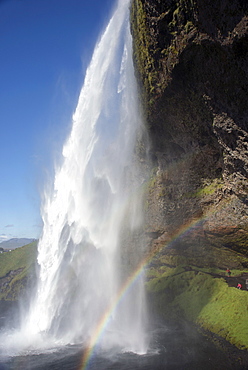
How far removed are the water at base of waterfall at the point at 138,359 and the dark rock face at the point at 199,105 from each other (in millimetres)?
8273

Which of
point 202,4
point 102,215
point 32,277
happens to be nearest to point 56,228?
point 102,215

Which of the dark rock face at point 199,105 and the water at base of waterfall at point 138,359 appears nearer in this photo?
the dark rock face at point 199,105

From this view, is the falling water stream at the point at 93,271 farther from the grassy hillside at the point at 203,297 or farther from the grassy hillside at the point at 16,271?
the grassy hillside at the point at 16,271

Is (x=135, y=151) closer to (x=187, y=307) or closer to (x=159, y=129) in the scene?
(x=159, y=129)

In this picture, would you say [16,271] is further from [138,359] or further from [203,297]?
[138,359]

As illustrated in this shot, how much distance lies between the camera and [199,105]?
1560 centimetres

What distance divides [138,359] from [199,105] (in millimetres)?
17842

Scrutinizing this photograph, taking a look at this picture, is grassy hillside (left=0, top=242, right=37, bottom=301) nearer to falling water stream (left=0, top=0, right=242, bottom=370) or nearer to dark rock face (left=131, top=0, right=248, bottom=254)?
falling water stream (left=0, top=0, right=242, bottom=370)

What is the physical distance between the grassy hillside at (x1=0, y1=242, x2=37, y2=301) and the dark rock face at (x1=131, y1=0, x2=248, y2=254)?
72910 millimetres

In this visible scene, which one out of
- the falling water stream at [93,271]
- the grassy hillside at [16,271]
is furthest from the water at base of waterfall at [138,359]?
the grassy hillside at [16,271]

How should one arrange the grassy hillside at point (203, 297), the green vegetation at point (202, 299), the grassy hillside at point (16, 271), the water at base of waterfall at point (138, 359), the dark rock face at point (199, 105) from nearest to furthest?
the dark rock face at point (199, 105) < the water at base of waterfall at point (138, 359) < the green vegetation at point (202, 299) < the grassy hillside at point (203, 297) < the grassy hillside at point (16, 271)

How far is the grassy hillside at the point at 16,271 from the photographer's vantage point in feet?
263

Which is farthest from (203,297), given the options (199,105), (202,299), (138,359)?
(199,105)

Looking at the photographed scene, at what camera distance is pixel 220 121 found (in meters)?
14.6
